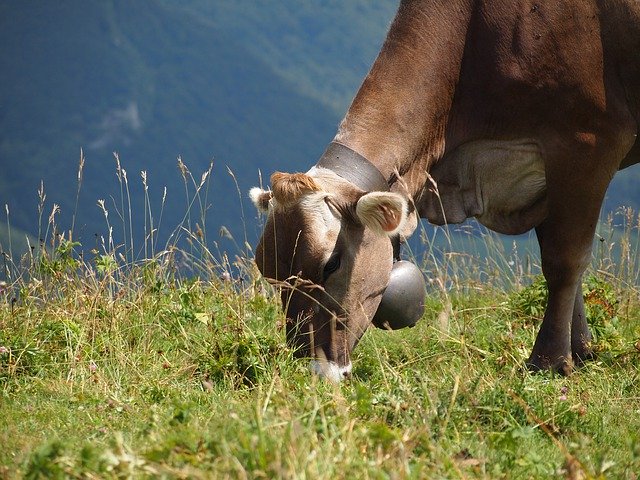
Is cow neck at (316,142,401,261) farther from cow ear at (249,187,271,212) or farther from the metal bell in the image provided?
the metal bell

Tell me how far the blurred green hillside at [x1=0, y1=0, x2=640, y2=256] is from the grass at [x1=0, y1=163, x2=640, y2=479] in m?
32.9

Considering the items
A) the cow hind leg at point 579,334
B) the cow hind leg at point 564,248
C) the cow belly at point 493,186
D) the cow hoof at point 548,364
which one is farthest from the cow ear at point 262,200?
the cow hind leg at point 579,334

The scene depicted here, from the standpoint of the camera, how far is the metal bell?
6148mm

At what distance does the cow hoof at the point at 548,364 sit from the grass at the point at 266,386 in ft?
0.26

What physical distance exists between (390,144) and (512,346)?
1.46 metres

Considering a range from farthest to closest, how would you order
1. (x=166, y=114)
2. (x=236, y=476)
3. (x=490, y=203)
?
(x=166, y=114)
(x=490, y=203)
(x=236, y=476)

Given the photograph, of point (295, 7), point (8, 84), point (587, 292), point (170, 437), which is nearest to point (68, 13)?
point (8, 84)

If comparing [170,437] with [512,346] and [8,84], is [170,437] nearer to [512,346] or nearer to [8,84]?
[512,346]

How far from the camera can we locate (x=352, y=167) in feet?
19.8

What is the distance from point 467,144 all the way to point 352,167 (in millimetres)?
888

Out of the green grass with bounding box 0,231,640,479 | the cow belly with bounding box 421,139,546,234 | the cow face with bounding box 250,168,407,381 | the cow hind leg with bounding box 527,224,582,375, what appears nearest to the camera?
the green grass with bounding box 0,231,640,479

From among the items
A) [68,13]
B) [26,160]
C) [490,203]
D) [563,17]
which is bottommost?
[26,160]

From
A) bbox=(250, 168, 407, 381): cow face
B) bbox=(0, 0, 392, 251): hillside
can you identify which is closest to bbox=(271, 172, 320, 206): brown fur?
bbox=(250, 168, 407, 381): cow face

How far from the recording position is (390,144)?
20.2 ft
